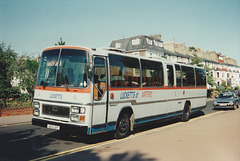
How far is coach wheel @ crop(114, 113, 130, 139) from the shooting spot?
8.38m

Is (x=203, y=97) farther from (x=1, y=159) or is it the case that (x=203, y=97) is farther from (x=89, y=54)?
(x=1, y=159)

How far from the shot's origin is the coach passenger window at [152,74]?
31.8 ft

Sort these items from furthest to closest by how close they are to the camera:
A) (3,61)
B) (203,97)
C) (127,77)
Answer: (3,61), (203,97), (127,77)

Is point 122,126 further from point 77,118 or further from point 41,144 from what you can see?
point 41,144

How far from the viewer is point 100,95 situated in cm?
743

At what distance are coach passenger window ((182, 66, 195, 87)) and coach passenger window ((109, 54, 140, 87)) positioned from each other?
472 centimetres

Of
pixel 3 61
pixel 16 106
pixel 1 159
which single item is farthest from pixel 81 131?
pixel 3 61

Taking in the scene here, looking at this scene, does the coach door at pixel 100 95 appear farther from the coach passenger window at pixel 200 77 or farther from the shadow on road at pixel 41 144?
the coach passenger window at pixel 200 77

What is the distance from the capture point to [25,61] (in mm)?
24984

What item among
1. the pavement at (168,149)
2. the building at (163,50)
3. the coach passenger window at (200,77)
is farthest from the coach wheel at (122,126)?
the building at (163,50)

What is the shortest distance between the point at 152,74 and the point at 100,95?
142 inches

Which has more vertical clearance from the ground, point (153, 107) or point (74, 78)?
point (74, 78)

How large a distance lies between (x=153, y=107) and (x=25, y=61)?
1936cm

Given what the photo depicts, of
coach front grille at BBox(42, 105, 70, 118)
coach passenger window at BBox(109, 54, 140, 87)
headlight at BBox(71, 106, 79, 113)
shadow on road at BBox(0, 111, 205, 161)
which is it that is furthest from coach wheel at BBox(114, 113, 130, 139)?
coach front grille at BBox(42, 105, 70, 118)
